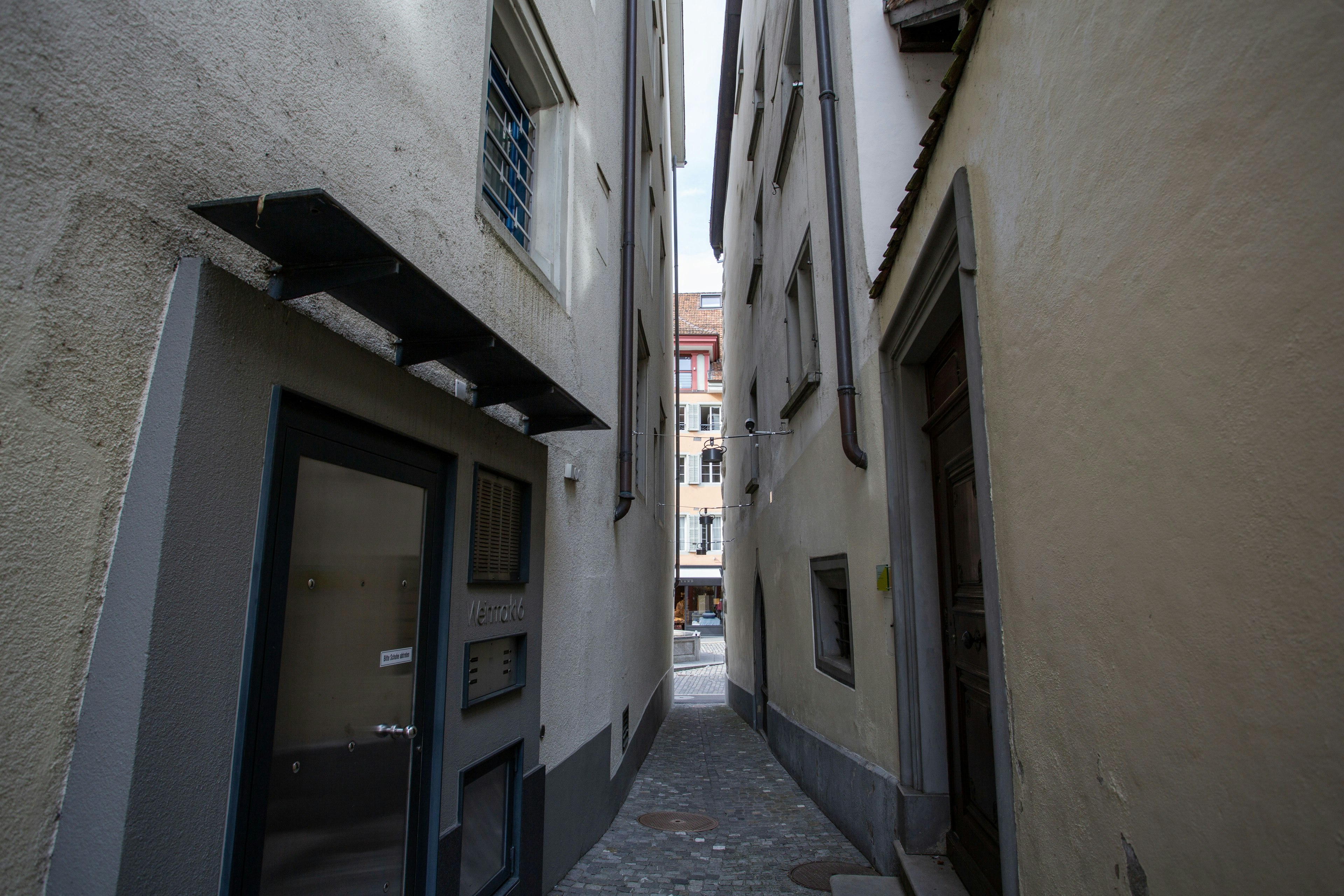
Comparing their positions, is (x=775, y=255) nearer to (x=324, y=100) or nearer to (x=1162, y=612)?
(x=324, y=100)

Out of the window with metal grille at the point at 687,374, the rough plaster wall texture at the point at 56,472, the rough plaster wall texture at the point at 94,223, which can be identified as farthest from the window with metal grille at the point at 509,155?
the window with metal grille at the point at 687,374

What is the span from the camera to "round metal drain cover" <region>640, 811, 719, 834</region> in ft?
19.7

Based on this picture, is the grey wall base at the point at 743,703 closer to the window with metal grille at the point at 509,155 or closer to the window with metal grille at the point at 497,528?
the window with metal grille at the point at 497,528

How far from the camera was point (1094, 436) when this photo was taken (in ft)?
6.77

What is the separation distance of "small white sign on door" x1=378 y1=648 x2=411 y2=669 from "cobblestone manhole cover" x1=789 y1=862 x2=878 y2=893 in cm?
300

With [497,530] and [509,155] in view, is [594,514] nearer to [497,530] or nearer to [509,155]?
[497,530]

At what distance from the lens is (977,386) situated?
3141 mm

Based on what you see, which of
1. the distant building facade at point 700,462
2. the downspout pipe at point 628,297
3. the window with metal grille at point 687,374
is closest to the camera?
the downspout pipe at point 628,297

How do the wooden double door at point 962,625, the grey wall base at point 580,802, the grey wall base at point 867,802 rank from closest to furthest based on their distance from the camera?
the wooden double door at point 962,625 → the grey wall base at point 867,802 → the grey wall base at point 580,802

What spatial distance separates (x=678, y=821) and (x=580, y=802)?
1.43m

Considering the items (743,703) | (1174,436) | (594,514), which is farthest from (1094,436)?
(743,703)

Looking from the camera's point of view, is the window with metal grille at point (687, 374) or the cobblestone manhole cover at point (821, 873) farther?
the window with metal grille at point (687, 374)

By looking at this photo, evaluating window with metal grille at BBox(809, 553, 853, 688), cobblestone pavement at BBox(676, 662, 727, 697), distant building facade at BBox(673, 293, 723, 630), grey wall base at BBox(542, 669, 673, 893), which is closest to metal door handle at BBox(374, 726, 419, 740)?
grey wall base at BBox(542, 669, 673, 893)

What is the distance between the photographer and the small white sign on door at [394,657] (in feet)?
9.49
